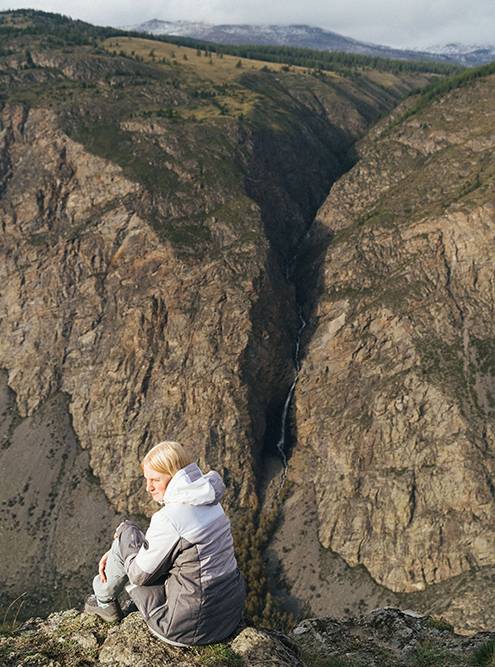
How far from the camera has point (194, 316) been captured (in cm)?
12650

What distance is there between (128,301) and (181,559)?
4838 inches

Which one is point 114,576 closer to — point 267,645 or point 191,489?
point 191,489

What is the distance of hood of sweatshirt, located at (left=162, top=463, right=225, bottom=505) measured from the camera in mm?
9180

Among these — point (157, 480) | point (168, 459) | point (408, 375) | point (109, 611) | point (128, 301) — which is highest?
point (168, 459)

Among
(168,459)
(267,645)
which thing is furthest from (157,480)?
(267,645)

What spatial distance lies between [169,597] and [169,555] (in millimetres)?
975

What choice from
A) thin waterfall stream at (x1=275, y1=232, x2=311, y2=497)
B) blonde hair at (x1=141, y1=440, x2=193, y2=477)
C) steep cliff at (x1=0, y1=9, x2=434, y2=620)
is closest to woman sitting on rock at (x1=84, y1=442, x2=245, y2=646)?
blonde hair at (x1=141, y1=440, x2=193, y2=477)

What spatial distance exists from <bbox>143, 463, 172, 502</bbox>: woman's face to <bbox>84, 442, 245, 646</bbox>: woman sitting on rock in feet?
0.06

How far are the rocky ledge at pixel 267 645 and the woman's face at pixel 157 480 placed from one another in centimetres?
309

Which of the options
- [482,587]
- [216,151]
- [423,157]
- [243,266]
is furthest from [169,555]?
[423,157]

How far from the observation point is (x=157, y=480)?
9703 millimetres

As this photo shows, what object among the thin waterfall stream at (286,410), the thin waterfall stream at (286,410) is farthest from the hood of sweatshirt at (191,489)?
the thin waterfall stream at (286,410)

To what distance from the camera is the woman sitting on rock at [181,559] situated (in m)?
9.25

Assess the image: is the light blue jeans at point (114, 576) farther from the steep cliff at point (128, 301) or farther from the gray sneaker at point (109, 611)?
the steep cliff at point (128, 301)
